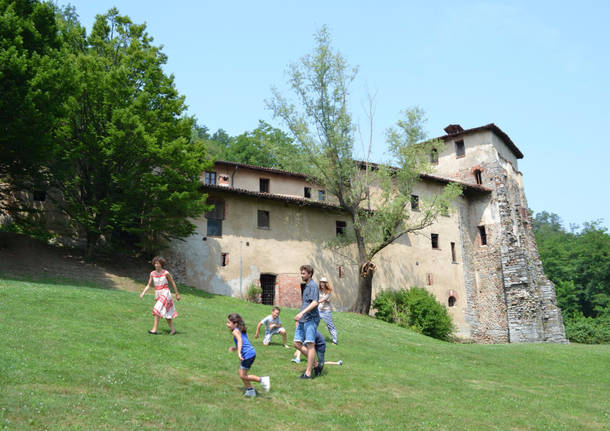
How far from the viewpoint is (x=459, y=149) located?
139 ft

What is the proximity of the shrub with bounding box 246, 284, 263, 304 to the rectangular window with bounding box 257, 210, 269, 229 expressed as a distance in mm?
3764

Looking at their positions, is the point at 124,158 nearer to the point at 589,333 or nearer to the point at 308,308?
the point at 308,308

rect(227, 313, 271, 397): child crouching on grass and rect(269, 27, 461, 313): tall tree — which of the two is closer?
rect(227, 313, 271, 397): child crouching on grass

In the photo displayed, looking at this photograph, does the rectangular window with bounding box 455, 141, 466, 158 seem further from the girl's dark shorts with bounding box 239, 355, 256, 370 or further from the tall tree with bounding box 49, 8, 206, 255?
the girl's dark shorts with bounding box 239, 355, 256, 370

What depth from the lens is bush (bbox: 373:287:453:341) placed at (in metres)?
30.6

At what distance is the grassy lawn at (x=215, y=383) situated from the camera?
26.4ft

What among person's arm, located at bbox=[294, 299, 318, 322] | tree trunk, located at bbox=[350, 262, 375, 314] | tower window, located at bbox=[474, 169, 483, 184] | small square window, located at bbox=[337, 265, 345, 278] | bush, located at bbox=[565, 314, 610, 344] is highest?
tower window, located at bbox=[474, 169, 483, 184]

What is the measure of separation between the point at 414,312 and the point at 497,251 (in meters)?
11.4

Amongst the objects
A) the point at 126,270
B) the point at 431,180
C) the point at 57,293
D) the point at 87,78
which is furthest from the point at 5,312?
the point at 431,180

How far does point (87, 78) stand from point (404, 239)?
73.2 ft

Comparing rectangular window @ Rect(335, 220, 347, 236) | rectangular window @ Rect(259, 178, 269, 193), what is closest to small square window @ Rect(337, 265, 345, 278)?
rectangular window @ Rect(335, 220, 347, 236)

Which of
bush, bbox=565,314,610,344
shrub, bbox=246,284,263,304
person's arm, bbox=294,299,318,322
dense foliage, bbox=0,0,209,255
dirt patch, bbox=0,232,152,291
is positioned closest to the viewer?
person's arm, bbox=294,299,318,322

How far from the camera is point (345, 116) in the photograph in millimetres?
30188

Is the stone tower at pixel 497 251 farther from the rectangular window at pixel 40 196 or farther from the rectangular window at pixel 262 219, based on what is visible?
the rectangular window at pixel 40 196
